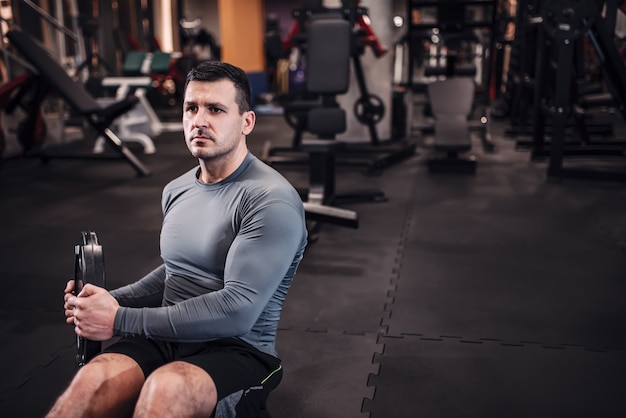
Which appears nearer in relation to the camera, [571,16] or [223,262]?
[223,262]

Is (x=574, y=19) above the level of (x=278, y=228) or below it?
above

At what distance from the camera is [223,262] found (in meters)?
1.21

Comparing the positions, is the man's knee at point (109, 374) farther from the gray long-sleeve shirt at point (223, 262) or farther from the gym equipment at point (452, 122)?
the gym equipment at point (452, 122)

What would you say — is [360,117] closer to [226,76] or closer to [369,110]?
[369,110]

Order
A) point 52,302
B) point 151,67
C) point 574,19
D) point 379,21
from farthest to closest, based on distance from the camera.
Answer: point 151,67, point 379,21, point 574,19, point 52,302

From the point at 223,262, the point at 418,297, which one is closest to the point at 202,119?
the point at 223,262

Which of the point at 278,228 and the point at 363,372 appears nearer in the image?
the point at 278,228

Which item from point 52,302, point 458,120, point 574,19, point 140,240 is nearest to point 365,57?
point 458,120

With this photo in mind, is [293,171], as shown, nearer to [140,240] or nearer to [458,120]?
[458,120]

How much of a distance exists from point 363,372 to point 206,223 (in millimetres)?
715

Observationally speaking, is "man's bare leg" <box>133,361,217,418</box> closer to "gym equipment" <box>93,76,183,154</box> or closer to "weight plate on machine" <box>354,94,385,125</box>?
"weight plate on machine" <box>354,94,385,125</box>

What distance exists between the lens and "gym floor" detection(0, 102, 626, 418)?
62.3 inches

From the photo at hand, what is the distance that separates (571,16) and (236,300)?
3.39 metres

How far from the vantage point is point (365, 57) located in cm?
556
